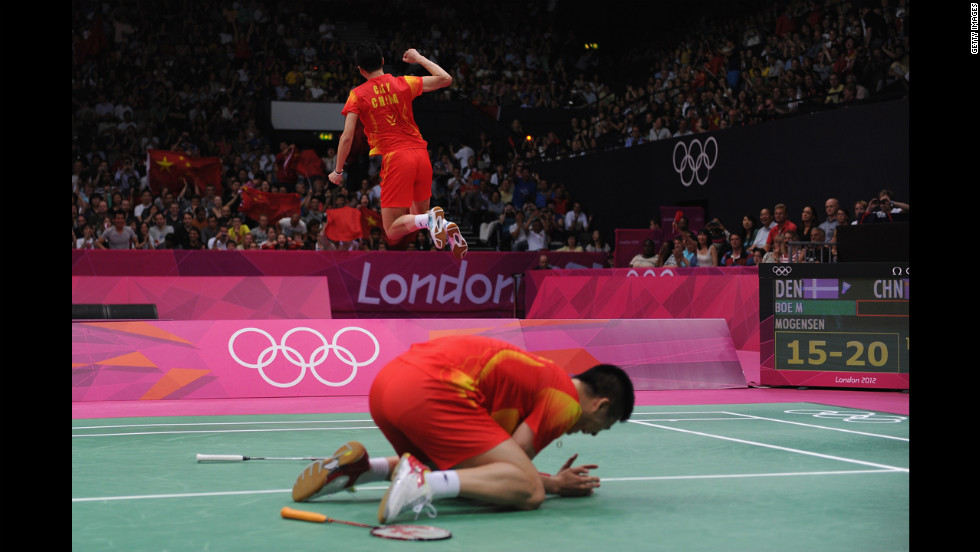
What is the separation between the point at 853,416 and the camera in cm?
949

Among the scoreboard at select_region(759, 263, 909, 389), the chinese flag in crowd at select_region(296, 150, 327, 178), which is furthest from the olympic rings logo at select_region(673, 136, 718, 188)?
the scoreboard at select_region(759, 263, 909, 389)

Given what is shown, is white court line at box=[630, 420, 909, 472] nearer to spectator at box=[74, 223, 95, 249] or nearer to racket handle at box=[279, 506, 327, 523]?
racket handle at box=[279, 506, 327, 523]

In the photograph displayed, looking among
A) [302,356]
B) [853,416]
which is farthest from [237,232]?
[853,416]

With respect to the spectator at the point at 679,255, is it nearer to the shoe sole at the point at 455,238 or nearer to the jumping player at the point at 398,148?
the jumping player at the point at 398,148

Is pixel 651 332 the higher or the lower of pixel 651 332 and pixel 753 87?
the lower

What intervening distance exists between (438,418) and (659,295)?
1307 centimetres

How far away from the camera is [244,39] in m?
29.8

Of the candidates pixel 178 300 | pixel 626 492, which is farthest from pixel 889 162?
pixel 626 492

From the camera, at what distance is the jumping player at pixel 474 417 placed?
4.64 meters

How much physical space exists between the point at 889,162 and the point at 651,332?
24.7 feet

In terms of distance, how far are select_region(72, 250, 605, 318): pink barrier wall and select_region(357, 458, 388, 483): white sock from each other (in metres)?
14.5

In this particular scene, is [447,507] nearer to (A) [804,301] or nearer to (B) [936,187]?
(B) [936,187]

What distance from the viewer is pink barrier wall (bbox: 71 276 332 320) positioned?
1612cm
